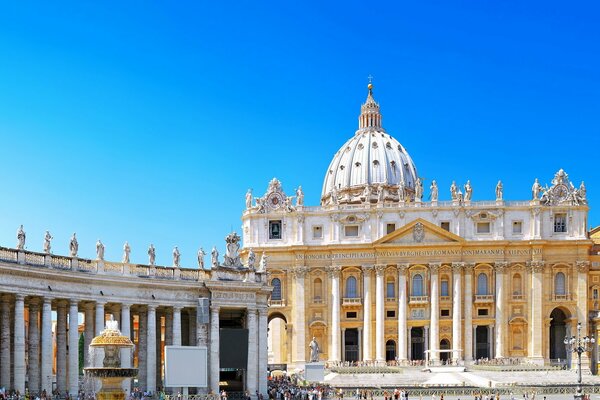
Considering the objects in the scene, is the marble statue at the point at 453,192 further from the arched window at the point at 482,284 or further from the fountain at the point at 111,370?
the fountain at the point at 111,370

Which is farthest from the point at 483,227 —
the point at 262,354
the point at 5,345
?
the point at 5,345

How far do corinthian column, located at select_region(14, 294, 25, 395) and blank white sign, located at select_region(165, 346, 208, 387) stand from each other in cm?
859

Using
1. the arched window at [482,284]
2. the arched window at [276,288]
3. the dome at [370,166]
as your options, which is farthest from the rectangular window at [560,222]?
the dome at [370,166]

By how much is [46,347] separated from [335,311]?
7698cm

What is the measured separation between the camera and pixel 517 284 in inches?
5271

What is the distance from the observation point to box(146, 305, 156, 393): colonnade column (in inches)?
2662

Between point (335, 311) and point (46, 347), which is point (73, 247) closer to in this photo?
point (46, 347)

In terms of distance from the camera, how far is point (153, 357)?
224ft

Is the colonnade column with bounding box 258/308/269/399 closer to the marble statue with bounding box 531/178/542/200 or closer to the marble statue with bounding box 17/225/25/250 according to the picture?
the marble statue with bounding box 17/225/25/250

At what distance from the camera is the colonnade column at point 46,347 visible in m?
60.7

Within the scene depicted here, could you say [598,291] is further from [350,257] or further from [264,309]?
[264,309]

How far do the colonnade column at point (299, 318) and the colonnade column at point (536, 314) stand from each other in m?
30.2

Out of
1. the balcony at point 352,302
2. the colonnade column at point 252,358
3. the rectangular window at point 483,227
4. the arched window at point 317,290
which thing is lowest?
the colonnade column at point 252,358

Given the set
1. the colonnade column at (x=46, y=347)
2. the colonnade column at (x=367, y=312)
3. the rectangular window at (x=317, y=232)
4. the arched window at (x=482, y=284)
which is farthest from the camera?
the rectangular window at (x=317, y=232)
